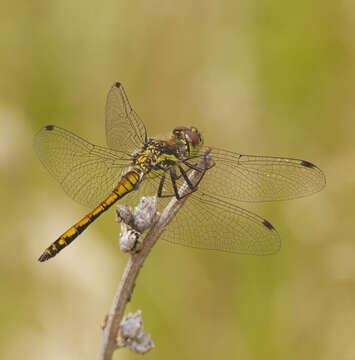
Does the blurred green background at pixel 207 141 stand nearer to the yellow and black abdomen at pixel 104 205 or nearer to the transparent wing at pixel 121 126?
the yellow and black abdomen at pixel 104 205

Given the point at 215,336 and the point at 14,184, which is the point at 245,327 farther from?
the point at 14,184

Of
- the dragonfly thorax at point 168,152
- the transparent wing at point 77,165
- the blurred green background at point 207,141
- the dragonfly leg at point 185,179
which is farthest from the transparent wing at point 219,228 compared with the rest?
the blurred green background at point 207,141

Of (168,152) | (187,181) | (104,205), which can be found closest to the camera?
(187,181)

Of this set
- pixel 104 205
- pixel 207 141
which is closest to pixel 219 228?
pixel 104 205

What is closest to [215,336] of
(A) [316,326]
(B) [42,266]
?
(A) [316,326]

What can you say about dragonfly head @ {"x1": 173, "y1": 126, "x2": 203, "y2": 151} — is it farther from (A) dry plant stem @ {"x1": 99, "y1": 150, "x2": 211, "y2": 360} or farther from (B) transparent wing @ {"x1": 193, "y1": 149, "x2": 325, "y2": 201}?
(A) dry plant stem @ {"x1": 99, "y1": 150, "x2": 211, "y2": 360}

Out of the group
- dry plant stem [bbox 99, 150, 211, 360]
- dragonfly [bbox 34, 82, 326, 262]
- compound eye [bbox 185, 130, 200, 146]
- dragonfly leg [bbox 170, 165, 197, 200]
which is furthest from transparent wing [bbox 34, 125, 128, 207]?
dry plant stem [bbox 99, 150, 211, 360]

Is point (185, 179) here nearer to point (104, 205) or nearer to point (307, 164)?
point (104, 205)
